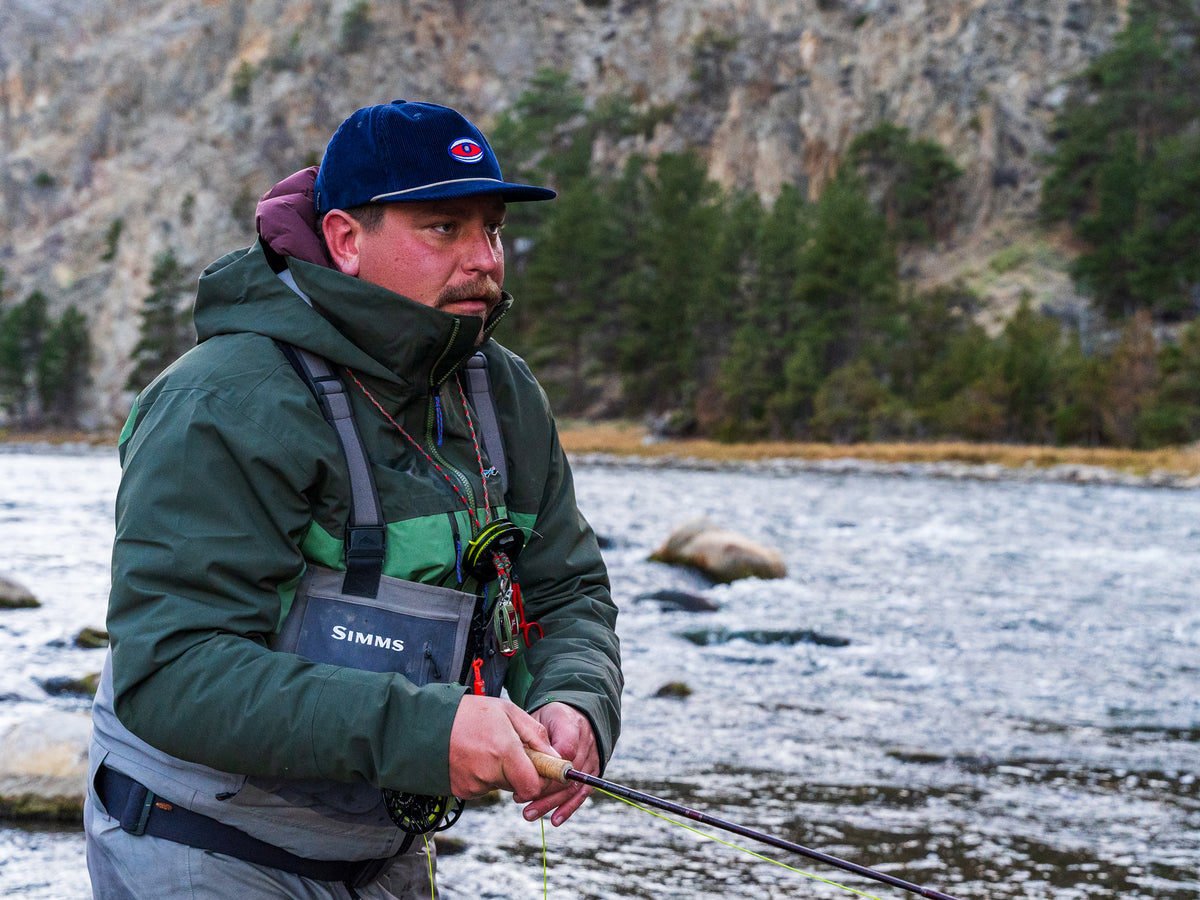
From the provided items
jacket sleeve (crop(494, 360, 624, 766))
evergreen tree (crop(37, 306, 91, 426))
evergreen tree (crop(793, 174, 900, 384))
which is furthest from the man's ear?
evergreen tree (crop(37, 306, 91, 426))

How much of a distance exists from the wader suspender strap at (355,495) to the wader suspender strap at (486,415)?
35 cm

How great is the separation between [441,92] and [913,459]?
212 ft

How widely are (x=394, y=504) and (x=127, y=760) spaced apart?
1.91 feet

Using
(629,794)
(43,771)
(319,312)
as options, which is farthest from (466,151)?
(43,771)

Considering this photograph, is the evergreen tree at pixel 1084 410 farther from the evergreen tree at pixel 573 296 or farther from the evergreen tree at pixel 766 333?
the evergreen tree at pixel 573 296

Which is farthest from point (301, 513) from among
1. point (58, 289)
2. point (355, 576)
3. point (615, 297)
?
point (58, 289)

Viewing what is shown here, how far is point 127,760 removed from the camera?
6.06ft

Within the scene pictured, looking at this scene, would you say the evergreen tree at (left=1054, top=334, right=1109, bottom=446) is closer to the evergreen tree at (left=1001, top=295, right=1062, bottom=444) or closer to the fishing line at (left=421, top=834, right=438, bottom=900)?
the evergreen tree at (left=1001, top=295, right=1062, bottom=444)

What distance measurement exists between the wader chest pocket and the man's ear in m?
0.53

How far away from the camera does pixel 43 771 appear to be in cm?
486

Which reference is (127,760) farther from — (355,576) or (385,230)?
(385,230)

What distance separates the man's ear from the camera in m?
2.01

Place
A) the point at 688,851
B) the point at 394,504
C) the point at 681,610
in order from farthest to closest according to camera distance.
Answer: the point at 681,610
the point at 688,851
the point at 394,504

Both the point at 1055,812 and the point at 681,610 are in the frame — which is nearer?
the point at 1055,812
